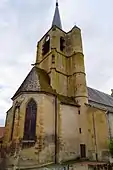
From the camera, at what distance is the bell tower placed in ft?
73.8

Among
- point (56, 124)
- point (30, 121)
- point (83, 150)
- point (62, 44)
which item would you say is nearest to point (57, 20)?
point (62, 44)

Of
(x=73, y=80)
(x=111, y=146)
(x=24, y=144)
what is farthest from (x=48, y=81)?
(x=111, y=146)

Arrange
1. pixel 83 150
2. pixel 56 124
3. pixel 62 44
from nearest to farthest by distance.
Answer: pixel 56 124 < pixel 83 150 < pixel 62 44

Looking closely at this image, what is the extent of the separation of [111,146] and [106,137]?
2356mm

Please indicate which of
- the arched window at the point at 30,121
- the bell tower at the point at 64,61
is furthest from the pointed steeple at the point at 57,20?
the arched window at the point at 30,121

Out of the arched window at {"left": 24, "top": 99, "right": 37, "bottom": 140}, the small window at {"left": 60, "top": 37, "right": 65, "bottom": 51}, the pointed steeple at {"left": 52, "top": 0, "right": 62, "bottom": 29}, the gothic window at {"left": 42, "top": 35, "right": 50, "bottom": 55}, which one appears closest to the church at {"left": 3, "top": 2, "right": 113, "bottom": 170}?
the arched window at {"left": 24, "top": 99, "right": 37, "bottom": 140}

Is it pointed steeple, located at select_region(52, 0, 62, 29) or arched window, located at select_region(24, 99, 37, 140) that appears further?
pointed steeple, located at select_region(52, 0, 62, 29)

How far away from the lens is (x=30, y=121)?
1789cm

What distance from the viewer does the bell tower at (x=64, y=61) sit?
22484mm

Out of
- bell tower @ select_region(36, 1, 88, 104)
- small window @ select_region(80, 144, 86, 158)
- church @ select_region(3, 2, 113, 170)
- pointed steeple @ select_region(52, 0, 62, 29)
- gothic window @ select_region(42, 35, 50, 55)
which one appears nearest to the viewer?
church @ select_region(3, 2, 113, 170)

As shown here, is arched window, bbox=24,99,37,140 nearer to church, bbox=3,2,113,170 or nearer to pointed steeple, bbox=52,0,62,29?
church, bbox=3,2,113,170

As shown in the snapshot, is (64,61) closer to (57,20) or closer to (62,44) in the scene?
(62,44)

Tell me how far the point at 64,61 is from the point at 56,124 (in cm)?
994

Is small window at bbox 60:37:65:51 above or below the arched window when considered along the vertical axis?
above
